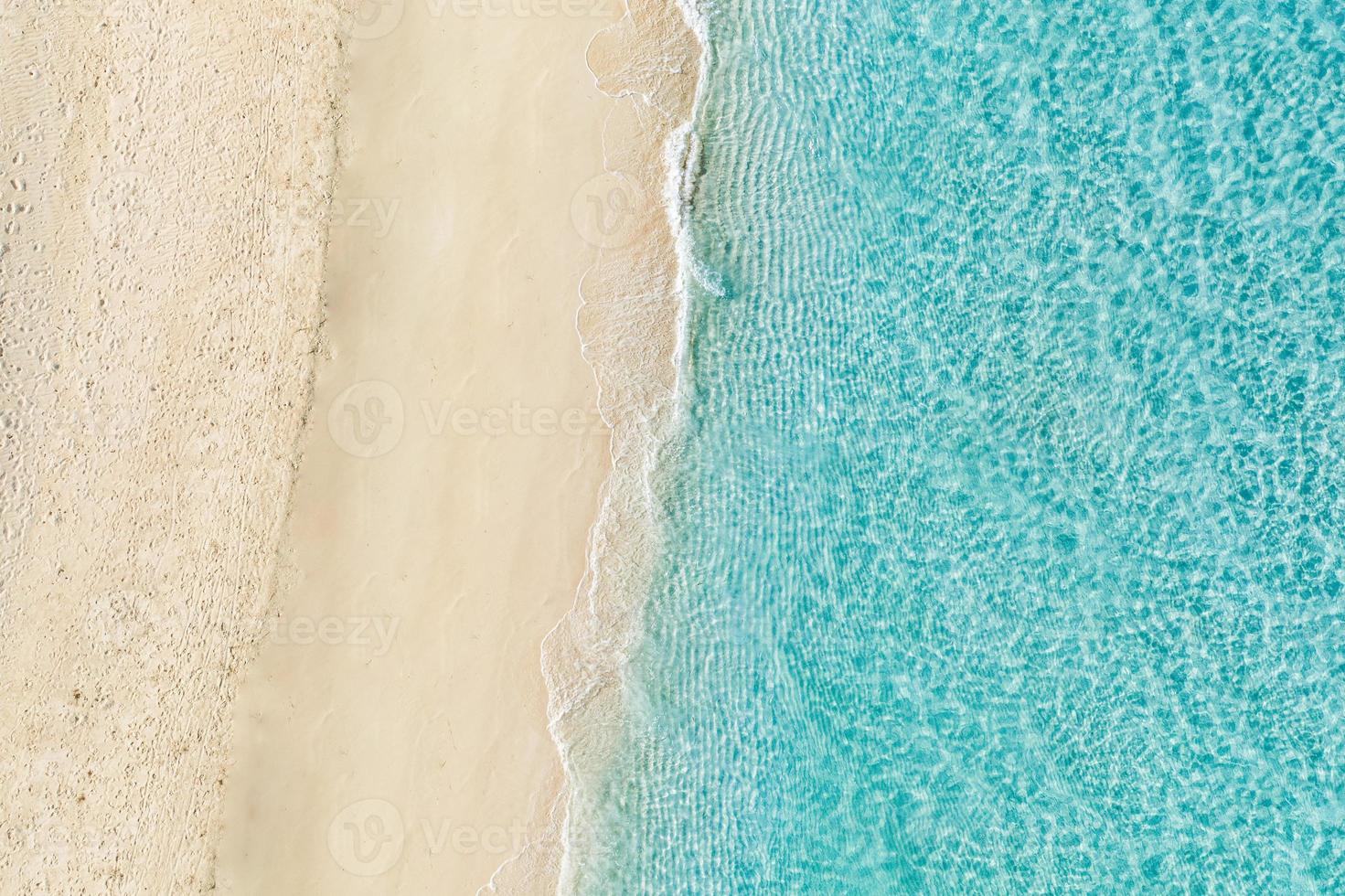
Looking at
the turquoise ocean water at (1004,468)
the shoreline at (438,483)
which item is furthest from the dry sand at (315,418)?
the turquoise ocean water at (1004,468)

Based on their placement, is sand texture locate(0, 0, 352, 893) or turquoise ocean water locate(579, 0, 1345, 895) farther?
sand texture locate(0, 0, 352, 893)

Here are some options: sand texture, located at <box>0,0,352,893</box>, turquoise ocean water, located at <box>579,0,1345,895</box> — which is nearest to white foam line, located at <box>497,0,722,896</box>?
turquoise ocean water, located at <box>579,0,1345,895</box>

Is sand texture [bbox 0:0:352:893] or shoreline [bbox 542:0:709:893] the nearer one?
shoreline [bbox 542:0:709:893]

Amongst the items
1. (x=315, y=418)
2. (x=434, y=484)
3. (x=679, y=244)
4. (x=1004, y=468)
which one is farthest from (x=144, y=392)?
(x=1004, y=468)

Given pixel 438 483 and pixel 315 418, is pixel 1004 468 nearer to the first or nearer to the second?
pixel 438 483

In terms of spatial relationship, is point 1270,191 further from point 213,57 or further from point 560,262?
point 213,57

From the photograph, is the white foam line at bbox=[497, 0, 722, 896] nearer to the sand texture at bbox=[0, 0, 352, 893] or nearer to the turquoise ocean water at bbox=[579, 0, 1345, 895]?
the turquoise ocean water at bbox=[579, 0, 1345, 895]

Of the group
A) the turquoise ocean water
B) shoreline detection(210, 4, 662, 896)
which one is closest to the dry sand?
shoreline detection(210, 4, 662, 896)

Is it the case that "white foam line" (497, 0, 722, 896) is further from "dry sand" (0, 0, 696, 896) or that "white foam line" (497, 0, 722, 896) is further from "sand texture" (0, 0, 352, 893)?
"sand texture" (0, 0, 352, 893)
